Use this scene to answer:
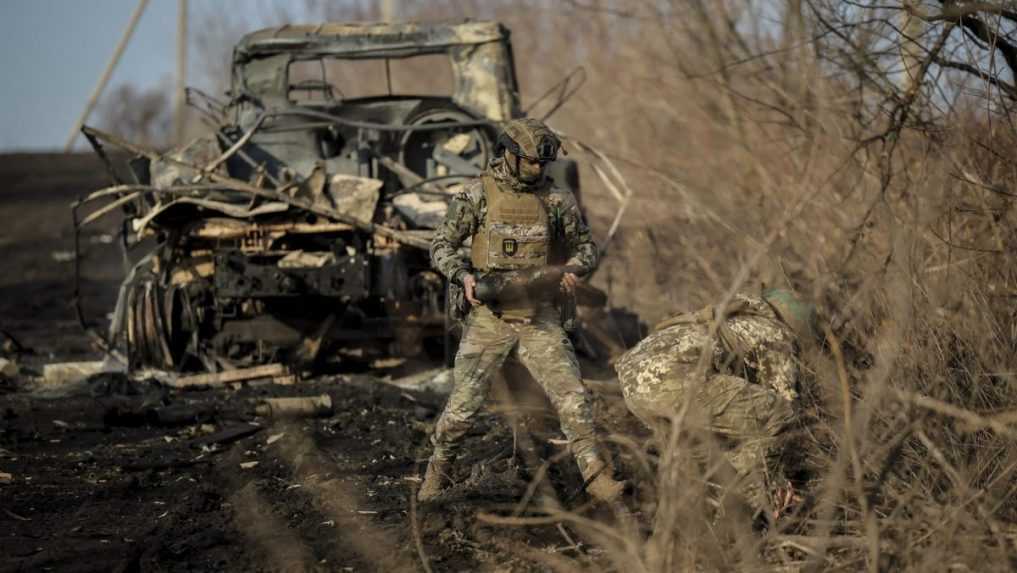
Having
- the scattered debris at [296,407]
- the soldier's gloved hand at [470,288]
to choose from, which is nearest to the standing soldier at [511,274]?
the soldier's gloved hand at [470,288]

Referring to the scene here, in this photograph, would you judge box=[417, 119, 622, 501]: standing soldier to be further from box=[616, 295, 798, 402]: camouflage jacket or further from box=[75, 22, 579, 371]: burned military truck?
box=[75, 22, 579, 371]: burned military truck

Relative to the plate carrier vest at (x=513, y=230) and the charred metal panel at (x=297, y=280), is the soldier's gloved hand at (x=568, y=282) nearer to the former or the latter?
the plate carrier vest at (x=513, y=230)

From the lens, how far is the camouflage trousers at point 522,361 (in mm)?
5344

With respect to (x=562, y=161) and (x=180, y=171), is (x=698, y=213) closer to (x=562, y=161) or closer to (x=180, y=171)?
(x=562, y=161)

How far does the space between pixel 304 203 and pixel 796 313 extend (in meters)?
4.29

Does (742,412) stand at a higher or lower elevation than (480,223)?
lower

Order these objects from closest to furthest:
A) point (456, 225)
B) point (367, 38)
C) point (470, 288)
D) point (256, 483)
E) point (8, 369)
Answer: point (470, 288) < point (456, 225) < point (256, 483) < point (8, 369) < point (367, 38)

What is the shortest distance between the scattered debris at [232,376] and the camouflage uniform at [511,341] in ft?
12.0

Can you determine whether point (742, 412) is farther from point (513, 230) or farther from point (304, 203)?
point (304, 203)

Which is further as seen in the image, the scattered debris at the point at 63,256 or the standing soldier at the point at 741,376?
the scattered debris at the point at 63,256

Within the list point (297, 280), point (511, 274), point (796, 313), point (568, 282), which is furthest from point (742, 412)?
point (297, 280)

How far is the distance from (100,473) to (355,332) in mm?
3064

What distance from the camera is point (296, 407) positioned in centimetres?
769

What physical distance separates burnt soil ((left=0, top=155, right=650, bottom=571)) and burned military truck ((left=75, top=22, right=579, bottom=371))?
0.53 metres
